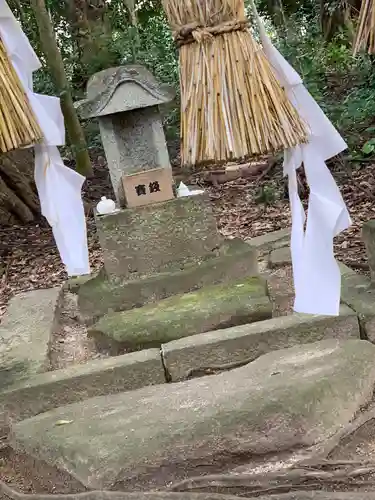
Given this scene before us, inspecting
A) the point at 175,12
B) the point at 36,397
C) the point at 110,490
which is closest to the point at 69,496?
the point at 110,490

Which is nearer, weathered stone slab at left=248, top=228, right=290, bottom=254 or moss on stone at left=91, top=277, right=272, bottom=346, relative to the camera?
moss on stone at left=91, top=277, right=272, bottom=346

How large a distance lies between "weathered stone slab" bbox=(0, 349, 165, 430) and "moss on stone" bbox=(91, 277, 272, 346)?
0.21 metres

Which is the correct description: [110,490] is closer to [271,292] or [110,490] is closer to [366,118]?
[271,292]

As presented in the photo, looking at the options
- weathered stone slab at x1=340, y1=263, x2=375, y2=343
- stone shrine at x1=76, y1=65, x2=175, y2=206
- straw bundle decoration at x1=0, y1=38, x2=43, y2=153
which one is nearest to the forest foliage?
stone shrine at x1=76, y1=65, x2=175, y2=206

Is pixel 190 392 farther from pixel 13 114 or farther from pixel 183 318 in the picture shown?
pixel 13 114

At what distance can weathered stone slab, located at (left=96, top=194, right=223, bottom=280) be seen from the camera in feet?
11.6

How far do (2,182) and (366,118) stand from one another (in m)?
4.14

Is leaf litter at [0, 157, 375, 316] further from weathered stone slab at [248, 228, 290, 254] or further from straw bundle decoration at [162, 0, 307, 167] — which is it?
straw bundle decoration at [162, 0, 307, 167]

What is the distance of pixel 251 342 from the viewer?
2801 millimetres

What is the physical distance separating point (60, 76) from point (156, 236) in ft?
15.3

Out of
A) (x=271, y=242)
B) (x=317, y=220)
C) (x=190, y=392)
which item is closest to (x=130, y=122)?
(x=271, y=242)

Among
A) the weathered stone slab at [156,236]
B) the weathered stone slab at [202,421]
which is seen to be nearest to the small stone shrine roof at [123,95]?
the weathered stone slab at [156,236]

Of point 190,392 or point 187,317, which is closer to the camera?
point 190,392

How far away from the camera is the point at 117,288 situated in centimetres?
351
